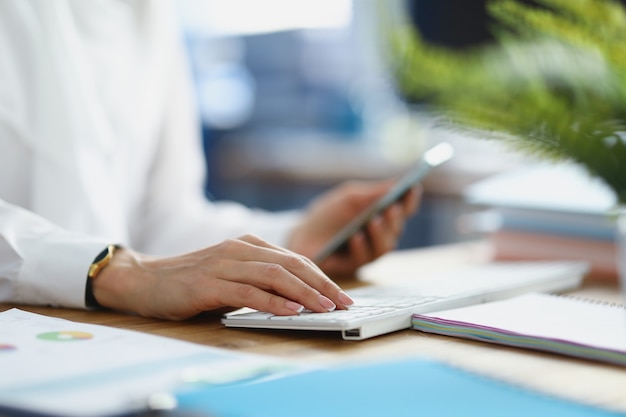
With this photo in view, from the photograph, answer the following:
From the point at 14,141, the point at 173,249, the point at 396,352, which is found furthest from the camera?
the point at 173,249

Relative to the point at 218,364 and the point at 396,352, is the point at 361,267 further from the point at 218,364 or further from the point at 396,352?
the point at 218,364

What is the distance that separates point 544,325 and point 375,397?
10.9 inches

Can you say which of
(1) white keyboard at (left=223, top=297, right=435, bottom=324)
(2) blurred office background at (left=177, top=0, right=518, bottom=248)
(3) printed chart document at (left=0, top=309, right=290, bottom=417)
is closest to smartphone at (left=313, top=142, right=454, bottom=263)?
(1) white keyboard at (left=223, top=297, right=435, bottom=324)

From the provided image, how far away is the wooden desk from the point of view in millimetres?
605

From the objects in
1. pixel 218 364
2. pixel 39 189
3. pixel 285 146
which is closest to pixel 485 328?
pixel 218 364

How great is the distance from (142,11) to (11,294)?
0.54m

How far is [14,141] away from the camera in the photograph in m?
1.07

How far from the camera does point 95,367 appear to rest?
22.0 inches

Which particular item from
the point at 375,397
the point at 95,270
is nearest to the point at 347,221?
the point at 95,270

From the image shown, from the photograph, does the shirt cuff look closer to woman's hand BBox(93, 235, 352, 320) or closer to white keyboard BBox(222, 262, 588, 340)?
woman's hand BBox(93, 235, 352, 320)

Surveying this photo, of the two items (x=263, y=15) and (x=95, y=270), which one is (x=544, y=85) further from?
(x=263, y=15)

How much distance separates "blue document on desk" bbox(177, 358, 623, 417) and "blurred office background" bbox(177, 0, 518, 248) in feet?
7.14

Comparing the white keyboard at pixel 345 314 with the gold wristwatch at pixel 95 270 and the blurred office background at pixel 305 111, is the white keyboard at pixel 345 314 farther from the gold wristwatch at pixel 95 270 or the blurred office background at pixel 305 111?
the blurred office background at pixel 305 111

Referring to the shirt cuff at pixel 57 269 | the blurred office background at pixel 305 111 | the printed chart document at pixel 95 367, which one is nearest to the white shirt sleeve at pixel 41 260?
the shirt cuff at pixel 57 269
